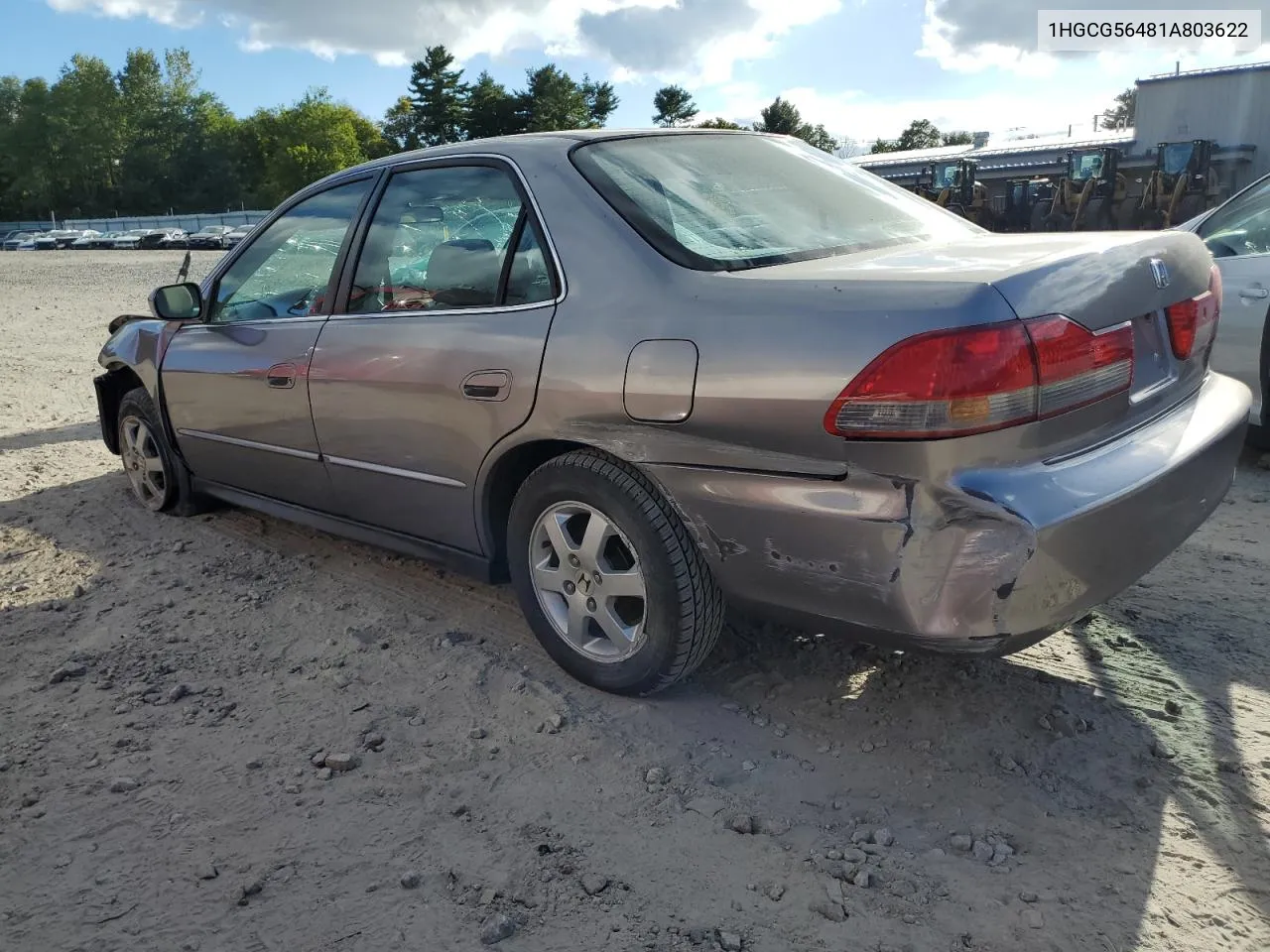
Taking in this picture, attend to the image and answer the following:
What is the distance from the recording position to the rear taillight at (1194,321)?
2773 millimetres

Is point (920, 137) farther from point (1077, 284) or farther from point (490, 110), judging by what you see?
point (1077, 284)

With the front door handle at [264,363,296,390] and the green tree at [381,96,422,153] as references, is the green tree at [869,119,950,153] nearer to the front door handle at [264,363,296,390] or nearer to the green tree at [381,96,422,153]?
the green tree at [381,96,422,153]

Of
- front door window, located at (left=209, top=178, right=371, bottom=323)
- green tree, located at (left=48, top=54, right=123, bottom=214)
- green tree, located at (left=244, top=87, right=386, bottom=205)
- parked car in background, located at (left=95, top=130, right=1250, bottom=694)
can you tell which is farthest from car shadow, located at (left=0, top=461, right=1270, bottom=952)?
green tree, located at (left=48, top=54, right=123, bottom=214)

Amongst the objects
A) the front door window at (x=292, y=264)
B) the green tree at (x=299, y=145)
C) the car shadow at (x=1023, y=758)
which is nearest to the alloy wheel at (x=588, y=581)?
the car shadow at (x=1023, y=758)

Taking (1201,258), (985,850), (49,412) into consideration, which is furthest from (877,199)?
(49,412)

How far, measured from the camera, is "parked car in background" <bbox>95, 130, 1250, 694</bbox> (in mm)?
2266

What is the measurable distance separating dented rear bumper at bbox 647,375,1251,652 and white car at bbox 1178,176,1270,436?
288 cm

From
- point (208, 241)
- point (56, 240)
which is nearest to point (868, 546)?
point (208, 241)

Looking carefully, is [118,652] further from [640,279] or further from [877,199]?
[877,199]

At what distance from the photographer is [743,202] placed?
123 inches

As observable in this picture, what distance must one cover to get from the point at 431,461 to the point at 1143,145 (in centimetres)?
2352

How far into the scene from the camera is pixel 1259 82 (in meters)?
20.6

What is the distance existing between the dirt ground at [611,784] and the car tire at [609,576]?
6.0 inches

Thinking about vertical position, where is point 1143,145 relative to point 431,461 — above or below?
above
